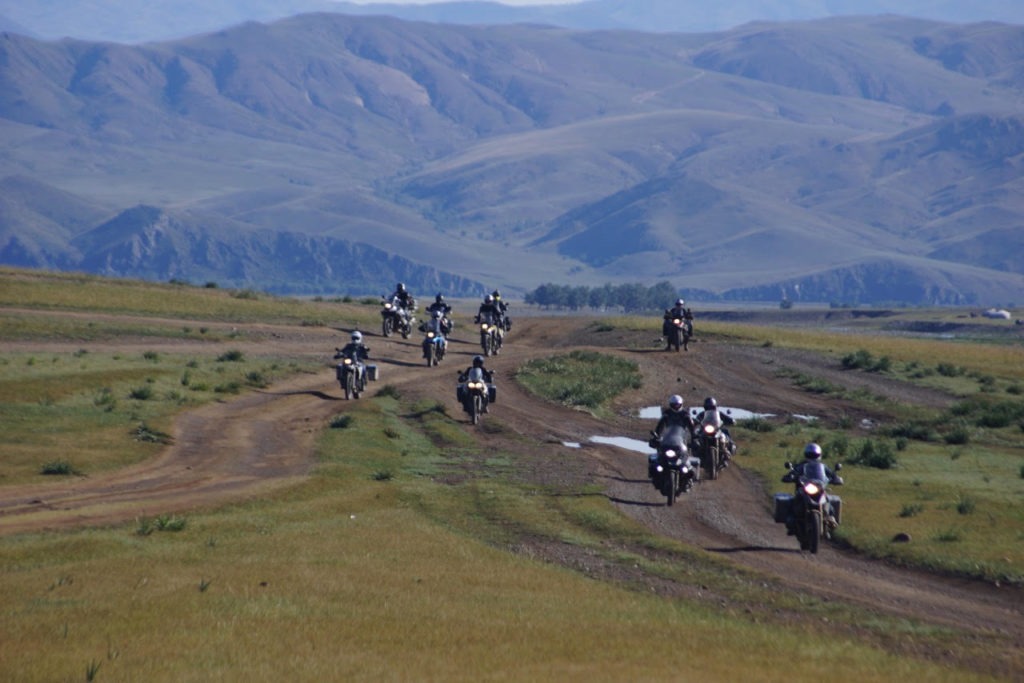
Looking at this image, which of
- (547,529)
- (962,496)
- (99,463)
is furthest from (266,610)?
(962,496)

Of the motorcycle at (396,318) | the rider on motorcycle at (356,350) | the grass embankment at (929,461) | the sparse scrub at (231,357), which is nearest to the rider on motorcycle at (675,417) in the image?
the grass embankment at (929,461)

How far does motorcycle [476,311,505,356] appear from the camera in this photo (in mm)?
58625

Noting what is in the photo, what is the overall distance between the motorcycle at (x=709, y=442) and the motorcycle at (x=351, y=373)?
16.2 meters

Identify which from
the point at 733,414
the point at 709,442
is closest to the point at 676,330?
the point at 733,414

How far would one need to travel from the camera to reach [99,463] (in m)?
29.5

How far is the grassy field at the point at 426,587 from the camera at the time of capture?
49.3 feet

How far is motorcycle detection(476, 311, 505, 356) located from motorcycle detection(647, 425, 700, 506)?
102 feet

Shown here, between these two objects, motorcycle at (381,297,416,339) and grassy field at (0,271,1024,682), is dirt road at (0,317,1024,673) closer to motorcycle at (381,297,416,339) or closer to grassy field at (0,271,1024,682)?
grassy field at (0,271,1024,682)

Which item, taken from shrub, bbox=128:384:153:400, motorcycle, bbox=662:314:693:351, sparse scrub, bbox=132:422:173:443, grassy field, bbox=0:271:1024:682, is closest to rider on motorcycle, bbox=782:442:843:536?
grassy field, bbox=0:271:1024:682

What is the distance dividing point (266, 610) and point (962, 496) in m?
16.1

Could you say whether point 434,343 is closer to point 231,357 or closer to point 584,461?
point 231,357

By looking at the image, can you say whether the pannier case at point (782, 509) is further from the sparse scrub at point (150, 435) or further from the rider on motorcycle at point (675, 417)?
the sparse scrub at point (150, 435)

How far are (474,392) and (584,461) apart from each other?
6989mm

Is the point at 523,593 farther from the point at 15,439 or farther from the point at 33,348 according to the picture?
the point at 33,348
